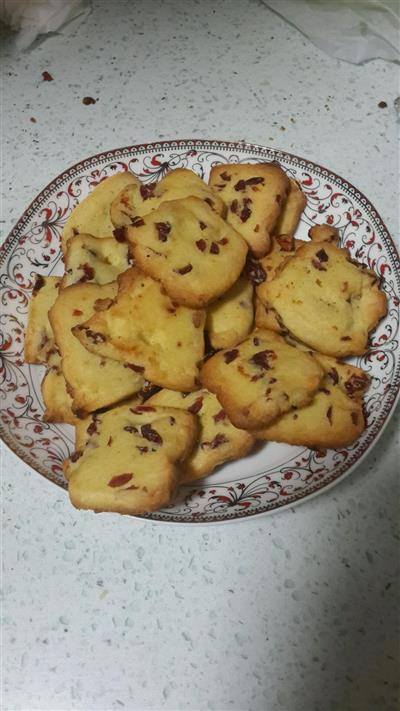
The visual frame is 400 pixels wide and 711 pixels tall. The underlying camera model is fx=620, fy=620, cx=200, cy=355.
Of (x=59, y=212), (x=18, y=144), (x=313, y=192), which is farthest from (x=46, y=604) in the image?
(x=18, y=144)

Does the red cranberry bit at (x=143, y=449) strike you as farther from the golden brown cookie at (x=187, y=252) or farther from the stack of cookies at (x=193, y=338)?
the golden brown cookie at (x=187, y=252)

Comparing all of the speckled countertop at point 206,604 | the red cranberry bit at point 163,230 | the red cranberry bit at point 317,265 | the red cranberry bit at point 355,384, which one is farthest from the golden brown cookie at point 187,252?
the speckled countertop at point 206,604

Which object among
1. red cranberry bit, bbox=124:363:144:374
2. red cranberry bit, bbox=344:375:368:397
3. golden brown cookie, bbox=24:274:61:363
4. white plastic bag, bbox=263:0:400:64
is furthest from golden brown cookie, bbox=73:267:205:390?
white plastic bag, bbox=263:0:400:64

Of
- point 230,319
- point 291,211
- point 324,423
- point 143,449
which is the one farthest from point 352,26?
point 143,449

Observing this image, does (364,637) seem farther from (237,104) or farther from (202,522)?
(237,104)

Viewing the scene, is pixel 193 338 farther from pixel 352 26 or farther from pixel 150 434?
pixel 352 26
